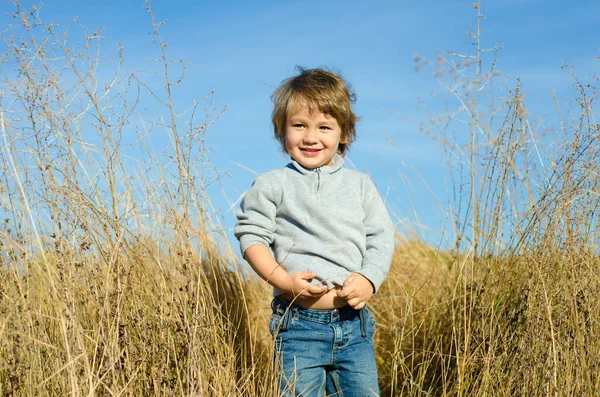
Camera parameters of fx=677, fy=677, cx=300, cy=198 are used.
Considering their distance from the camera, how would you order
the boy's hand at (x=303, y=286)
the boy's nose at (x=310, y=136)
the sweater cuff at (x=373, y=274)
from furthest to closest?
the boy's nose at (x=310, y=136), the sweater cuff at (x=373, y=274), the boy's hand at (x=303, y=286)

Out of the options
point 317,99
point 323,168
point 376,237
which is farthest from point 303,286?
point 317,99

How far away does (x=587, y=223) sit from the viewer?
3.37 m

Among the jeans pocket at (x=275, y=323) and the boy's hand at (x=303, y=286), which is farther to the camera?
the jeans pocket at (x=275, y=323)

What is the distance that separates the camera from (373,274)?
2.86 m

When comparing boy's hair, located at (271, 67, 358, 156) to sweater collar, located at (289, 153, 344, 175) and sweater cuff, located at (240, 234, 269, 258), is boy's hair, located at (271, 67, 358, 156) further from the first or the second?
sweater cuff, located at (240, 234, 269, 258)

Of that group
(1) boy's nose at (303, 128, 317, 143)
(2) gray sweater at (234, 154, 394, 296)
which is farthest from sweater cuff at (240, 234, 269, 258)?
(1) boy's nose at (303, 128, 317, 143)

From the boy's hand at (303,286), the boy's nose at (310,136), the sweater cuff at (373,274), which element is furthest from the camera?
the boy's nose at (310,136)

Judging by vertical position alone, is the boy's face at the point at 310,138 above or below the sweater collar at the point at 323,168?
above

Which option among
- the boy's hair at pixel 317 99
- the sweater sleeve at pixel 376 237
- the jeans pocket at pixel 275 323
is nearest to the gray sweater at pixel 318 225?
the sweater sleeve at pixel 376 237

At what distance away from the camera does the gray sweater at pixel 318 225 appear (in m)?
2.86

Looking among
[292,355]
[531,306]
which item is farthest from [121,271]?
[531,306]

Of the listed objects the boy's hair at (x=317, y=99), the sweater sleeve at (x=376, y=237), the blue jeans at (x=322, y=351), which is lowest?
the blue jeans at (x=322, y=351)

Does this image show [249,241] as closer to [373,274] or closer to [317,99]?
[373,274]

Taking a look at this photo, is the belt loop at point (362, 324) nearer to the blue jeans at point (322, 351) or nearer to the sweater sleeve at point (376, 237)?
the blue jeans at point (322, 351)
